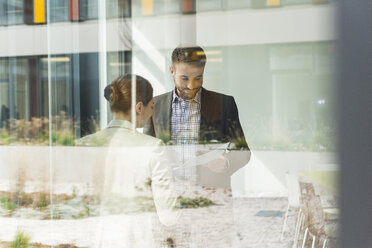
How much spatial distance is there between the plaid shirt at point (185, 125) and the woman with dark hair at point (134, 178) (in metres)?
0.20

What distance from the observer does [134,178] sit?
278 centimetres

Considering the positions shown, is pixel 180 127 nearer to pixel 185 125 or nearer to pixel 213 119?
pixel 185 125

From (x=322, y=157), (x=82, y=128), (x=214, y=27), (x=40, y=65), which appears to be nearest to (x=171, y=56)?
(x=214, y=27)

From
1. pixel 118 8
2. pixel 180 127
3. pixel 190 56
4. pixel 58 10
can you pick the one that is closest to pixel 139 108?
pixel 180 127

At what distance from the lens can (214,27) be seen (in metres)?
4.02

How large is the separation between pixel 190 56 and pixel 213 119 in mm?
603

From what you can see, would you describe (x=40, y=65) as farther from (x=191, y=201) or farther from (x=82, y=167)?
(x=191, y=201)

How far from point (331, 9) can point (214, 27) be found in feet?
6.56

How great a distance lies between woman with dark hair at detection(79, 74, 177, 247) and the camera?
2506 mm

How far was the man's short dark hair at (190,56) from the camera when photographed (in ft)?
12.0

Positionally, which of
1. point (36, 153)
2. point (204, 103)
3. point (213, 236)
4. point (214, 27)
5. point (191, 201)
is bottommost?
point (213, 236)

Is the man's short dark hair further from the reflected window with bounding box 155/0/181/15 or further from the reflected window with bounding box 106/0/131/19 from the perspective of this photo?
the reflected window with bounding box 106/0/131/19

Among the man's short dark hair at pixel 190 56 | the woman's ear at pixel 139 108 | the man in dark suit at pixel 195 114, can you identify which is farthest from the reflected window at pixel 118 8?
the woman's ear at pixel 139 108

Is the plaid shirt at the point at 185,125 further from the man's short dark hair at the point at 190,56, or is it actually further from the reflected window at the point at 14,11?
the reflected window at the point at 14,11
